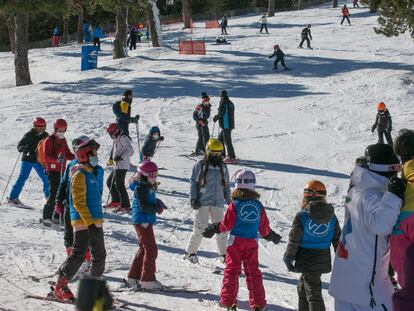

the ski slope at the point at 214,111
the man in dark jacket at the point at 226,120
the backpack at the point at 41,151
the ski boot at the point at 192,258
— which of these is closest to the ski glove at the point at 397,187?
the ski slope at the point at 214,111

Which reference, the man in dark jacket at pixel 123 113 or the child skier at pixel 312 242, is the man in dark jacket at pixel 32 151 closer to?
the man in dark jacket at pixel 123 113

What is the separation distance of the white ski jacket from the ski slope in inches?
102

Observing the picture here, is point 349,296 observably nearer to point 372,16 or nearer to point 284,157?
point 284,157

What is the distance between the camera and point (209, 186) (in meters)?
8.66

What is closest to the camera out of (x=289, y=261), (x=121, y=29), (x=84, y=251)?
(x=289, y=261)

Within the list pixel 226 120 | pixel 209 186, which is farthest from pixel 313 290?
pixel 226 120

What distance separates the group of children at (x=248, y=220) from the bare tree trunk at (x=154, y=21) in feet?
90.5

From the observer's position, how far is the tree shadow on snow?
1538cm

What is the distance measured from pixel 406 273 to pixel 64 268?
4800mm

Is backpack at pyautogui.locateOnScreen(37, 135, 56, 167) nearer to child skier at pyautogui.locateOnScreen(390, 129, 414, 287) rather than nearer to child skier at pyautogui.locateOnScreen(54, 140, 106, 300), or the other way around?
child skier at pyautogui.locateOnScreen(54, 140, 106, 300)

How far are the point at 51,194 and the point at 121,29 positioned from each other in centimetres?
2438

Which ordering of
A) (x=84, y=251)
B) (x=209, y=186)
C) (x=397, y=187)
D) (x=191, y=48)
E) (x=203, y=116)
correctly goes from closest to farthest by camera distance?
1. (x=397, y=187)
2. (x=84, y=251)
3. (x=209, y=186)
4. (x=203, y=116)
5. (x=191, y=48)

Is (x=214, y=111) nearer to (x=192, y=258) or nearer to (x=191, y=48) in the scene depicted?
(x=192, y=258)

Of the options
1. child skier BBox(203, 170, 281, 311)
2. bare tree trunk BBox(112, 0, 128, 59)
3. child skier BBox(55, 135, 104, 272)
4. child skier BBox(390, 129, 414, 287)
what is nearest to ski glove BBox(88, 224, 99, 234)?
child skier BBox(55, 135, 104, 272)
